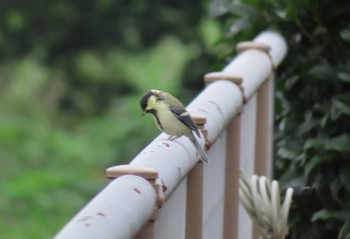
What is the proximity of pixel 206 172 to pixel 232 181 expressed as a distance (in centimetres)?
44

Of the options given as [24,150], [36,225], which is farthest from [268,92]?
[24,150]

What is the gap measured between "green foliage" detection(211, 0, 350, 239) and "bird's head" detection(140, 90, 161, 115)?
1050 millimetres

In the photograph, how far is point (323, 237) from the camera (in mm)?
5926

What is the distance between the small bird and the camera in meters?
4.48

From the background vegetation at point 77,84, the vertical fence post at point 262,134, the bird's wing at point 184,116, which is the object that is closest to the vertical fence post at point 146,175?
the bird's wing at point 184,116

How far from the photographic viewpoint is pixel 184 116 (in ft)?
15.1

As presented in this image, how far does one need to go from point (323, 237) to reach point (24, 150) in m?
11.9

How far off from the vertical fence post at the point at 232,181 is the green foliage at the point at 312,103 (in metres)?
0.57

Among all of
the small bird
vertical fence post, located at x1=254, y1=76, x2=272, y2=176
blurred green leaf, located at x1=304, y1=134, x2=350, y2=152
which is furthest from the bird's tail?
vertical fence post, located at x1=254, y1=76, x2=272, y2=176

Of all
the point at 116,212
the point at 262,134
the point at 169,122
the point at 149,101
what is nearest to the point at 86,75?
the point at 262,134

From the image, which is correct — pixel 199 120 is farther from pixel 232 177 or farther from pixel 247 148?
pixel 247 148

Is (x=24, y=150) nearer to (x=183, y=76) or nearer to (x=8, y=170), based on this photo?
(x=8, y=170)

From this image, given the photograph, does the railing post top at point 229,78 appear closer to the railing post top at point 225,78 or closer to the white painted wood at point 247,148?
the railing post top at point 225,78

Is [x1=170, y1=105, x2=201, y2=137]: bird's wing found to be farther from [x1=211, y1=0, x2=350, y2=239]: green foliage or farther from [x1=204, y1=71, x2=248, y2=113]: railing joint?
[x1=211, y1=0, x2=350, y2=239]: green foliage
